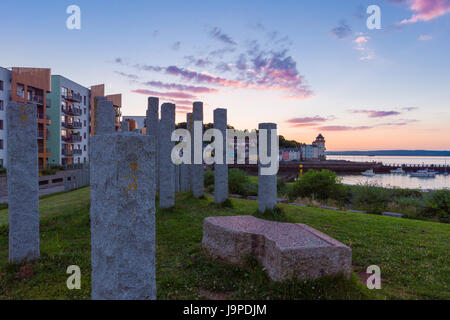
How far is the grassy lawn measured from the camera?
493 centimetres

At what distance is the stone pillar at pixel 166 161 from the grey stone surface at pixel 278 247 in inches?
200

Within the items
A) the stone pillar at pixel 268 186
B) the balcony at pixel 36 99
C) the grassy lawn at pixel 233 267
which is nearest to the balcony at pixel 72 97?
the balcony at pixel 36 99

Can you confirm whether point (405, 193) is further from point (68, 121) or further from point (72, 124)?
point (72, 124)

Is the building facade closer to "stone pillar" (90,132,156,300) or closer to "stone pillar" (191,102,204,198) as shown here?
"stone pillar" (191,102,204,198)

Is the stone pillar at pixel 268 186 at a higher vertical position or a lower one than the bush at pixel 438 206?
higher

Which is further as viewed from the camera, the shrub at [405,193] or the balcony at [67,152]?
the balcony at [67,152]

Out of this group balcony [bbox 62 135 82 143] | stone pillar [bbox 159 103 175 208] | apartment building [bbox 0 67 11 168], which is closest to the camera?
stone pillar [bbox 159 103 175 208]

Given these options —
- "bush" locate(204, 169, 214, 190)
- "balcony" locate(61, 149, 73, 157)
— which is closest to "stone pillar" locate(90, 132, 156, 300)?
"bush" locate(204, 169, 214, 190)

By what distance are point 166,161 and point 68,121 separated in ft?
129

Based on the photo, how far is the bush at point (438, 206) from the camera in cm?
1356

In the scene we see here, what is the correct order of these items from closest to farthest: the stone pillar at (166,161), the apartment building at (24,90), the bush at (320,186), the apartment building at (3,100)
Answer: the stone pillar at (166,161) → the bush at (320,186) → the apartment building at (3,100) → the apartment building at (24,90)

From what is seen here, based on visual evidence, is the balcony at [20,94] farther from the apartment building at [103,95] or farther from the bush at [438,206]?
the bush at [438,206]

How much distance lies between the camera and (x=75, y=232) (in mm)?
9070

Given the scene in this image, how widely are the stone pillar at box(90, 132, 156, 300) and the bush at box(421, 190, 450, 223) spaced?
15.5m
